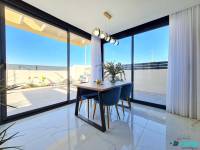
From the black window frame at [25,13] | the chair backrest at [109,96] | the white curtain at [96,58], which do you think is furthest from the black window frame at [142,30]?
the black window frame at [25,13]

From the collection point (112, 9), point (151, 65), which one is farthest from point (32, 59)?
point (151, 65)

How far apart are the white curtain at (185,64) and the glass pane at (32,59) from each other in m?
3.07

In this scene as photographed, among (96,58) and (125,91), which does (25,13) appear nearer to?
(96,58)

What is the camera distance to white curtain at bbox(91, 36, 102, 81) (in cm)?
420

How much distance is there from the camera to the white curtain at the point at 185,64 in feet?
7.81

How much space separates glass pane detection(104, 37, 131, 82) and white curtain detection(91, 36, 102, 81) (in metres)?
0.43

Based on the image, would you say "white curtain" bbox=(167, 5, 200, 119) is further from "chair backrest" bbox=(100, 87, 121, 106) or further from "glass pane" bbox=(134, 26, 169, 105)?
"chair backrest" bbox=(100, 87, 121, 106)

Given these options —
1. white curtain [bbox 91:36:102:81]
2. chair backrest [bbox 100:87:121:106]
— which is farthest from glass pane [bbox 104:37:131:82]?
chair backrest [bbox 100:87:121:106]

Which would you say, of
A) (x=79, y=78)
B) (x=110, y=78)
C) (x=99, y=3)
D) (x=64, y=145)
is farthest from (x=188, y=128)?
(x=79, y=78)

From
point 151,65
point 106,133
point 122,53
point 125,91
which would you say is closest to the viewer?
→ point 106,133

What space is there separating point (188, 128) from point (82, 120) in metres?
2.07

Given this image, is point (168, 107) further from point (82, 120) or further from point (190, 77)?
point (82, 120)

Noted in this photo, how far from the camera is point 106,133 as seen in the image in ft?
6.29

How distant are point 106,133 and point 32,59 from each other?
10.2 feet
